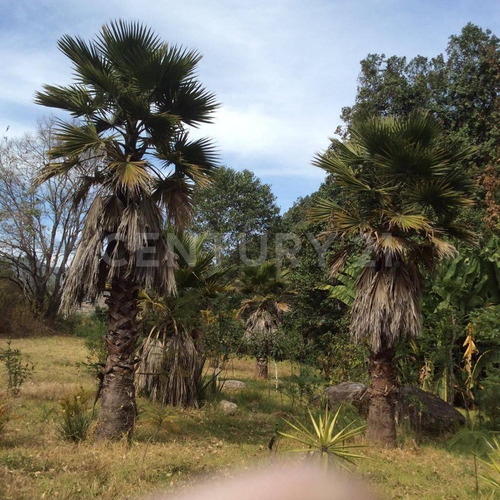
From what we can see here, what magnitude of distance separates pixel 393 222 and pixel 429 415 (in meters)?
4.79

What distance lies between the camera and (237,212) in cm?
3581

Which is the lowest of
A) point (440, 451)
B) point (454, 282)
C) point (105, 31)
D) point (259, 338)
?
point (440, 451)

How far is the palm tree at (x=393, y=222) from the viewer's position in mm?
8953

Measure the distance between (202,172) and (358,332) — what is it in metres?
4.22

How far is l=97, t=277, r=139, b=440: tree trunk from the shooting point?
25.3ft

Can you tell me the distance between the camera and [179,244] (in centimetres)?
1194

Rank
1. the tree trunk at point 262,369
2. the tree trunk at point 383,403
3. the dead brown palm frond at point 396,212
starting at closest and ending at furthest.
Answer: the dead brown palm frond at point 396,212
the tree trunk at point 383,403
the tree trunk at point 262,369

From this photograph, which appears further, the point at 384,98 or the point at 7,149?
the point at 7,149

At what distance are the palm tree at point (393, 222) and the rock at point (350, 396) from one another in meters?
2.50

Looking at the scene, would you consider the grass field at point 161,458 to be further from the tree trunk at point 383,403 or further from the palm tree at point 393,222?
the palm tree at point 393,222

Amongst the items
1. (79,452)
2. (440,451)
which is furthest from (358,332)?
(79,452)

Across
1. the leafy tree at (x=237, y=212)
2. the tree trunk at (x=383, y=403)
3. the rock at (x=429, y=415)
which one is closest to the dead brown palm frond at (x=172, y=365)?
the tree trunk at (x=383, y=403)

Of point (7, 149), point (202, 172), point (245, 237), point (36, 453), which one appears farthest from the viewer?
point (245, 237)

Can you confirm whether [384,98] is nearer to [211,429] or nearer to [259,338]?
[259,338]
